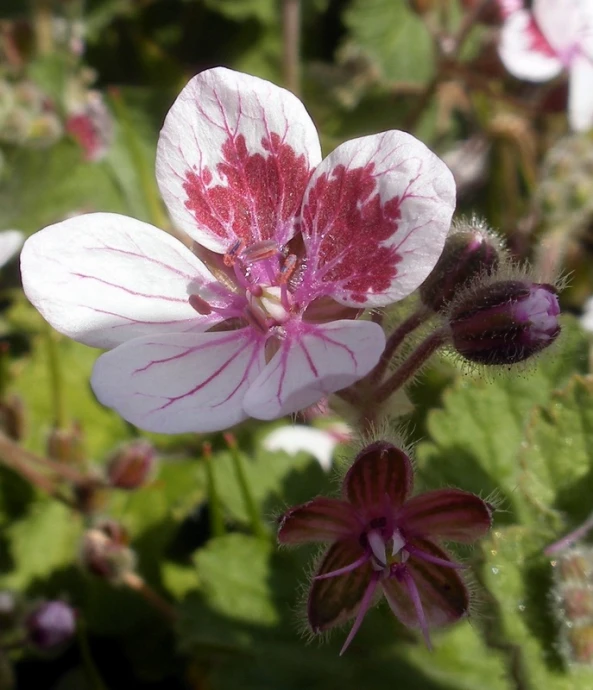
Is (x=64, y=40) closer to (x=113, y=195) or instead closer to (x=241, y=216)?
(x=113, y=195)

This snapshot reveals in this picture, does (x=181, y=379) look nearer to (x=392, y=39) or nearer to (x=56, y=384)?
(x=56, y=384)

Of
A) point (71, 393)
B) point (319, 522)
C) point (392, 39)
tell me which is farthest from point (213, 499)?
point (392, 39)

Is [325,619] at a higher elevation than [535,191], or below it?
higher

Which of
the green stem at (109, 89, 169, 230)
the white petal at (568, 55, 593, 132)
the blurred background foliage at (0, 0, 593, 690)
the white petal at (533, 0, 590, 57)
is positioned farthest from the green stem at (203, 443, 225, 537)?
the white petal at (533, 0, 590, 57)

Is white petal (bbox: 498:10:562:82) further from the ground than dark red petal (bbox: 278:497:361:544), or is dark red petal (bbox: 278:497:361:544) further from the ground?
white petal (bbox: 498:10:562:82)

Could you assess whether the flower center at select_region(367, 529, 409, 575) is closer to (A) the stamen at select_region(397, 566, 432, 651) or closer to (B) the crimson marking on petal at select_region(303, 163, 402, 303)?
(A) the stamen at select_region(397, 566, 432, 651)

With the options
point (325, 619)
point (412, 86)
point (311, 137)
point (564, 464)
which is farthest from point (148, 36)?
point (325, 619)
